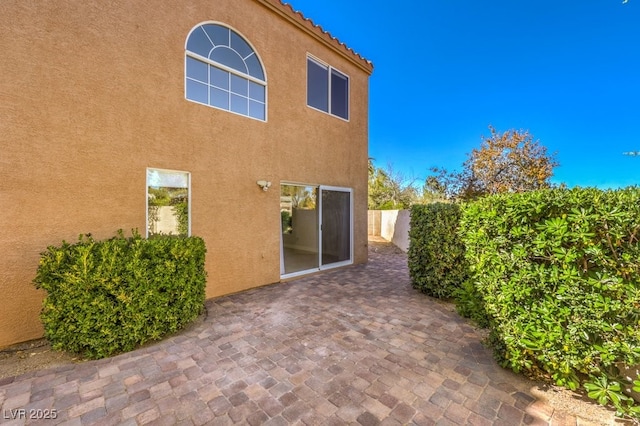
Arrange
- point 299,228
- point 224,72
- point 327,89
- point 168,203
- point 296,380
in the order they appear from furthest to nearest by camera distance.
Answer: point 327,89 → point 299,228 → point 224,72 → point 168,203 → point 296,380

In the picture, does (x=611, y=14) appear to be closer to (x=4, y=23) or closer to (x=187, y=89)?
(x=187, y=89)

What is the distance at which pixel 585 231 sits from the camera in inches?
98.4

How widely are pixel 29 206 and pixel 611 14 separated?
16.4 m

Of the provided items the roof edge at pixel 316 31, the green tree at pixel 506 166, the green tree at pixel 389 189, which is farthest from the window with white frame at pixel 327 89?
the green tree at pixel 389 189

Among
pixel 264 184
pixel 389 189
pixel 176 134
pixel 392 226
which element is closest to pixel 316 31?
pixel 264 184

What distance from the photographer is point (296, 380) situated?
3.16 meters

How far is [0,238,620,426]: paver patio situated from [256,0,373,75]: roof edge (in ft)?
26.2

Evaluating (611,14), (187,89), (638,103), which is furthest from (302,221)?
(638,103)

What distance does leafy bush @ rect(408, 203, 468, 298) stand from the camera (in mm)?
5750

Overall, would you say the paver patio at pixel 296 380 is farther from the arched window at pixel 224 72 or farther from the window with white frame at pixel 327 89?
the window with white frame at pixel 327 89

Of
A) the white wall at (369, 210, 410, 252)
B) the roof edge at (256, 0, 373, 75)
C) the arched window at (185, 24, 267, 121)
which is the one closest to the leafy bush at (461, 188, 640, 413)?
the arched window at (185, 24, 267, 121)

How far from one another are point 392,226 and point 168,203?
14.3m

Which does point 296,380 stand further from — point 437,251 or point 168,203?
point 168,203

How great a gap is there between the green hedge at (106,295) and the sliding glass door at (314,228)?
3.84 meters
